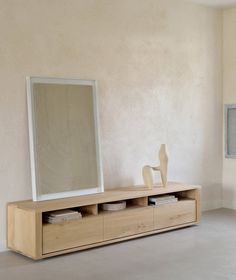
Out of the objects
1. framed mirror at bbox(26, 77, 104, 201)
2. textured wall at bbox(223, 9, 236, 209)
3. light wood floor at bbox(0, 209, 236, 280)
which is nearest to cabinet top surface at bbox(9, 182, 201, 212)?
framed mirror at bbox(26, 77, 104, 201)

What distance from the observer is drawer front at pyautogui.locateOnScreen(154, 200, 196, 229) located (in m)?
4.63

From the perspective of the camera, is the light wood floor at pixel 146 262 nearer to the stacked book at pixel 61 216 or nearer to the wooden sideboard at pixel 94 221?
the wooden sideboard at pixel 94 221

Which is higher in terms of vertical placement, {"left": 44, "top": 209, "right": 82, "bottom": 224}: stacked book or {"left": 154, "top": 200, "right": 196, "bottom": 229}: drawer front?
{"left": 44, "top": 209, "right": 82, "bottom": 224}: stacked book

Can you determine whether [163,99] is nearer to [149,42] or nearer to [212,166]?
[149,42]

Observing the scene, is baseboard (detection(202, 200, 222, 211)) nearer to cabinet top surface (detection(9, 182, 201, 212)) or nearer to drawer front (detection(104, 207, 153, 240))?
cabinet top surface (detection(9, 182, 201, 212))

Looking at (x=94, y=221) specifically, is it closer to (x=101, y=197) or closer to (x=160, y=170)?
(x=101, y=197)

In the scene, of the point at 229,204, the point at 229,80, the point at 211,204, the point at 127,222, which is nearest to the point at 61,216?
the point at 127,222

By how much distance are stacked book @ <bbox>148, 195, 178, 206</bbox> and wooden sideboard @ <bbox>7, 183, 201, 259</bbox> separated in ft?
0.13

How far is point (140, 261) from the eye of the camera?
3.76 m

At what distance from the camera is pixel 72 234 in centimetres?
397

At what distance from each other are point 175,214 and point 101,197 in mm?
927

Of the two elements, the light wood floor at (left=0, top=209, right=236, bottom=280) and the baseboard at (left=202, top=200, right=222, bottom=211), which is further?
the baseboard at (left=202, top=200, right=222, bottom=211)

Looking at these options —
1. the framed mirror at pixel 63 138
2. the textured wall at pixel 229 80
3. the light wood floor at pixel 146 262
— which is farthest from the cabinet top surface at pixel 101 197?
the textured wall at pixel 229 80

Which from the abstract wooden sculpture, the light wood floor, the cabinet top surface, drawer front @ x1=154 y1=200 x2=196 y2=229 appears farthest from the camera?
the abstract wooden sculpture
